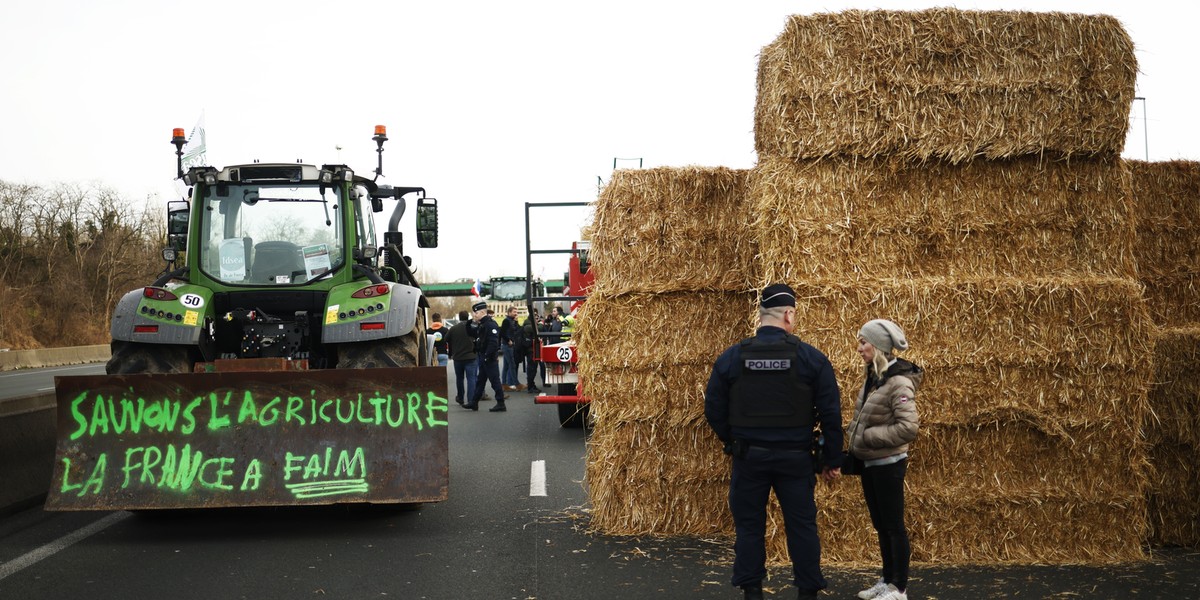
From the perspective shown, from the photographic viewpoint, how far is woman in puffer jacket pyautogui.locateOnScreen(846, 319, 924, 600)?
5.64 m

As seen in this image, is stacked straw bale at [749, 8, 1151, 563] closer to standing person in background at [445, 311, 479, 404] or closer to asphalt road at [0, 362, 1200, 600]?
asphalt road at [0, 362, 1200, 600]

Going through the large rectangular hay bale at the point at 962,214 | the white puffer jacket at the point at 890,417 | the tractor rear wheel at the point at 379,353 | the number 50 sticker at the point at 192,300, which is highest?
the large rectangular hay bale at the point at 962,214

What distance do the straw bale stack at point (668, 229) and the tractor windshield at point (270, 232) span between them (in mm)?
2932

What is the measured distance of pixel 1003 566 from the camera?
6.69m

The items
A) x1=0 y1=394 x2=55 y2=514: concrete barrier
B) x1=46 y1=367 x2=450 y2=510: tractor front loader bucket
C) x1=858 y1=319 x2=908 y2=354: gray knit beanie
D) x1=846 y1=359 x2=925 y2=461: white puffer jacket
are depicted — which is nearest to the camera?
x1=846 y1=359 x2=925 y2=461: white puffer jacket

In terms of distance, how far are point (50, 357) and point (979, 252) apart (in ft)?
136

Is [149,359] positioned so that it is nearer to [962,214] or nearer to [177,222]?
[177,222]

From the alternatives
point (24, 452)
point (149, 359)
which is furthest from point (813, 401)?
point (24, 452)

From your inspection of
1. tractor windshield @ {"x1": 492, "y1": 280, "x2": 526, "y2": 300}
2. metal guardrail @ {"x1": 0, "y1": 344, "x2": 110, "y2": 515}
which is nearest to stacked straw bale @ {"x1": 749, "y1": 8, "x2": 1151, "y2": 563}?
metal guardrail @ {"x1": 0, "y1": 344, "x2": 110, "y2": 515}

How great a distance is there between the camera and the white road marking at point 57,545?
6.56 meters

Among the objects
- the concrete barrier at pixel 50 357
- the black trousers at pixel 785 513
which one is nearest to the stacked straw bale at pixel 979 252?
the black trousers at pixel 785 513

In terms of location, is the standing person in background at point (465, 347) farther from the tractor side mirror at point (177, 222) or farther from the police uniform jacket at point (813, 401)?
the police uniform jacket at point (813, 401)

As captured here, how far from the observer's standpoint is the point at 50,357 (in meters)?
40.7

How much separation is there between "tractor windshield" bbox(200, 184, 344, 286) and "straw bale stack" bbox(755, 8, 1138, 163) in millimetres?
4487
